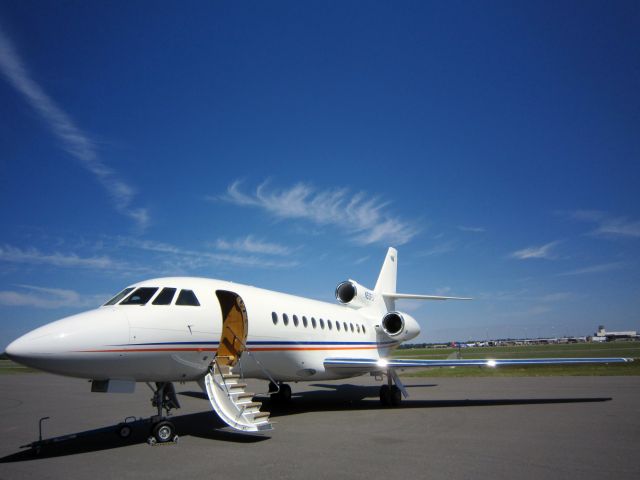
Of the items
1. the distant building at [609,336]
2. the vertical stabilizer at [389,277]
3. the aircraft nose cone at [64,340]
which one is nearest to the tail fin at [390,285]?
the vertical stabilizer at [389,277]

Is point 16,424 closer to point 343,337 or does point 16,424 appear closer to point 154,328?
point 154,328

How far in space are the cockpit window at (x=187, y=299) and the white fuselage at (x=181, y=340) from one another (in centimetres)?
11

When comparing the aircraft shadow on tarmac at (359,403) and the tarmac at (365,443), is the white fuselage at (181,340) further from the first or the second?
the tarmac at (365,443)

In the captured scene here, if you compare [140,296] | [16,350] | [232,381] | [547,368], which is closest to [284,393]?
[232,381]

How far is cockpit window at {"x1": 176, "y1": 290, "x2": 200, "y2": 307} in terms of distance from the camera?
10148mm

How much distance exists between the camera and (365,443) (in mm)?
8781

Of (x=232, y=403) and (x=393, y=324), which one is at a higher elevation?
(x=393, y=324)

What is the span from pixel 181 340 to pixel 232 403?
1.70 metres

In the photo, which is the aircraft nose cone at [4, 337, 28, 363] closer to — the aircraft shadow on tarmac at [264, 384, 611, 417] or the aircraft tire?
the aircraft shadow on tarmac at [264, 384, 611, 417]

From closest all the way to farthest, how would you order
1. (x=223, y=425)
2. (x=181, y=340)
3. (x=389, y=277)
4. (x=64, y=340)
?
1. (x=64, y=340)
2. (x=181, y=340)
3. (x=223, y=425)
4. (x=389, y=277)

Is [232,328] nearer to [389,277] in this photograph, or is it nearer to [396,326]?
[396,326]

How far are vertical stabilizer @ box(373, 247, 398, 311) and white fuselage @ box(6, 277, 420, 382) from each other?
638 cm

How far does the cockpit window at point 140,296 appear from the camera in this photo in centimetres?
952

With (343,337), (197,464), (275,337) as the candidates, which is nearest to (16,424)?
(275,337)
